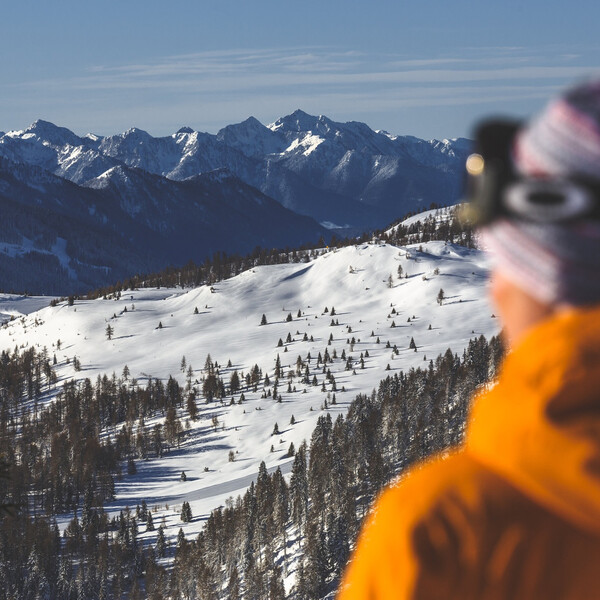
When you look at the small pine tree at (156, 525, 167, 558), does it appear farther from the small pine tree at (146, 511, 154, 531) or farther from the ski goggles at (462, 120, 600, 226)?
the ski goggles at (462, 120, 600, 226)

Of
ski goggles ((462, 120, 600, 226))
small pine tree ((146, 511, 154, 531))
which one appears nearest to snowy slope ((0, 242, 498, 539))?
small pine tree ((146, 511, 154, 531))

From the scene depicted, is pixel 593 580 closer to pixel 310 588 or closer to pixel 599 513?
pixel 599 513

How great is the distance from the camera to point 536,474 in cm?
202

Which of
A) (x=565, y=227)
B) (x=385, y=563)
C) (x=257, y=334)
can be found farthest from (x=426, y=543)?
(x=257, y=334)

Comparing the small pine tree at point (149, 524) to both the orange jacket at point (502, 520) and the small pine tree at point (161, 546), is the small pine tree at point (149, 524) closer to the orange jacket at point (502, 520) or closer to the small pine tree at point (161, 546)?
the small pine tree at point (161, 546)

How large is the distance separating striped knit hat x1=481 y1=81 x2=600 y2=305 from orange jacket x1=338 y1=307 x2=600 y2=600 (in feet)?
0.79

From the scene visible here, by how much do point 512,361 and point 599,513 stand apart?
0.44m

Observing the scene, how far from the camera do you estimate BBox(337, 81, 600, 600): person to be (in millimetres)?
2008

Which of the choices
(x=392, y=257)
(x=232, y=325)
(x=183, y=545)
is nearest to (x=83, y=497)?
(x=183, y=545)

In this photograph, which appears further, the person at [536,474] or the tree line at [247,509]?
the tree line at [247,509]

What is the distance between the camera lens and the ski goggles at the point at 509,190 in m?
2.39

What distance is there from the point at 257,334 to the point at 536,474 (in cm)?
14760

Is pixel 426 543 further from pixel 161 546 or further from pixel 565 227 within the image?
pixel 161 546

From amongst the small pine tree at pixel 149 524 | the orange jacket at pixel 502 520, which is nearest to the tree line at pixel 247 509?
the small pine tree at pixel 149 524
